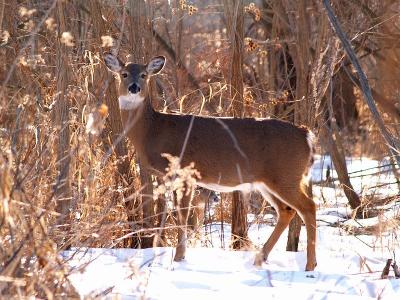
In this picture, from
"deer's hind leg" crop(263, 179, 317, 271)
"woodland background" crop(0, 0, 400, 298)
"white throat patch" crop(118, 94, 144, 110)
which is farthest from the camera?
"white throat patch" crop(118, 94, 144, 110)

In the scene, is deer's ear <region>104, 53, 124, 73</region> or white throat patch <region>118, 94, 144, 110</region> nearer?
deer's ear <region>104, 53, 124, 73</region>

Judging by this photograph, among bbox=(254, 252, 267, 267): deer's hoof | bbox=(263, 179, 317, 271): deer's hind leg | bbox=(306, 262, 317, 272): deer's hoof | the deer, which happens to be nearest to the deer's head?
the deer

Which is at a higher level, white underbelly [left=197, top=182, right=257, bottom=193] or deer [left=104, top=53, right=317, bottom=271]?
deer [left=104, top=53, right=317, bottom=271]

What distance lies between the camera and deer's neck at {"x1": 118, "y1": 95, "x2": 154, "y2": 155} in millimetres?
7910

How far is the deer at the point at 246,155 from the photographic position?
299 inches

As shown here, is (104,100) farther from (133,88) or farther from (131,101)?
(133,88)

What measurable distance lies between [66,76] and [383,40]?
564cm

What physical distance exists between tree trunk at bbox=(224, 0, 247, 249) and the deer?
544 millimetres

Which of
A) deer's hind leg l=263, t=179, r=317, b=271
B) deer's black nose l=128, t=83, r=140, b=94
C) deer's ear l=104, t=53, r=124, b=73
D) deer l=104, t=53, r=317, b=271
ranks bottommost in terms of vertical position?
deer's hind leg l=263, t=179, r=317, b=271

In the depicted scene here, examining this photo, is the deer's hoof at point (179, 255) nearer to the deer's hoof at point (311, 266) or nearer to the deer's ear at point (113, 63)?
the deer's hoof at point (311, 266)

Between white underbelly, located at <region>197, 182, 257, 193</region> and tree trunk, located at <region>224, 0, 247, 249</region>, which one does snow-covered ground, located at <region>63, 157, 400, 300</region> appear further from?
white underbelly, located at <region>197, 182, 257, 193</region>

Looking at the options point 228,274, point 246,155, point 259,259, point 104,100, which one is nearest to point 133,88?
point 104,100

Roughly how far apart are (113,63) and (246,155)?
1497 millimetres

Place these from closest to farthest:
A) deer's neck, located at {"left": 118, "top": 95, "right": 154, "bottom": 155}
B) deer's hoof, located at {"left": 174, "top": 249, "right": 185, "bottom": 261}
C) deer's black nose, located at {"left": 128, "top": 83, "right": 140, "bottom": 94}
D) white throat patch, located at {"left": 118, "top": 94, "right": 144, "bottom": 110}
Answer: deer's hoof, located at {"left": 174, "top": 249, "right": 185, "bottom": 261} → deer's neck, located at {"left": 118, "top": 95, "right": 154, "bottom": 155} → deer's black nose, located at {"left": 128, "top": 83, "right": 140, "bottom": 94} → white throat patch, located at {"left": 118, "top": 94, "right": 144, "bottom": 110}
